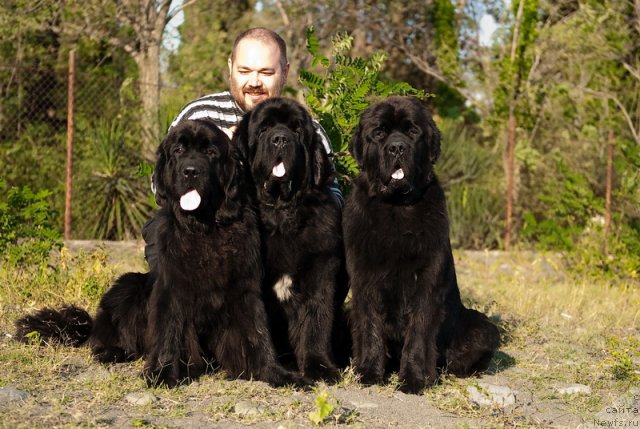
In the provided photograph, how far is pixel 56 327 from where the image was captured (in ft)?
16.1

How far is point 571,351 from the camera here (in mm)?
5496

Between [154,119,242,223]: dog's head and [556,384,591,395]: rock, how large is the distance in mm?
2085

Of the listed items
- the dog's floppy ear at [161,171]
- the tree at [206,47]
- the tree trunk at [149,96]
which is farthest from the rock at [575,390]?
the tree at [206,47]

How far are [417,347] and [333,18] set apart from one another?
1297 cm

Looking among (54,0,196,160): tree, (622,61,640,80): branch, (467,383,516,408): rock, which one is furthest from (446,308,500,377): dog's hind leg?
(54,0,196,160): tree

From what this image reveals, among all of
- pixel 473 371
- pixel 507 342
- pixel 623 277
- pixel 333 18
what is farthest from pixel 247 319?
pixel 333 18

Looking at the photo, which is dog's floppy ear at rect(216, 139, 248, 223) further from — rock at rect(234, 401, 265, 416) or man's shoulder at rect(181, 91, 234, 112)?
man's shoulder at rect(181, 91, 234, 112)

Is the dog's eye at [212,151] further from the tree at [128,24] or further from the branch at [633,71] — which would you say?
the tree at [128,24]

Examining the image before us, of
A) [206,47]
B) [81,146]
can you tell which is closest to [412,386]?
[81,146]

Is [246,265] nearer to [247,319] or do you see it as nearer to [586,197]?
[247,319]

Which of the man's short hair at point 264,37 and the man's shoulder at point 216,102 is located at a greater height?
the man's short hair at point 264,37

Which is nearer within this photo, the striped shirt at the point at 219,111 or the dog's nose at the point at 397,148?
the dog's nose at the point at 397,148

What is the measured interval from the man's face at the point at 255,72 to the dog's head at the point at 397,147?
1068 mm

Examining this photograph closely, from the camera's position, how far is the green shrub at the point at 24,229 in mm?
6199
